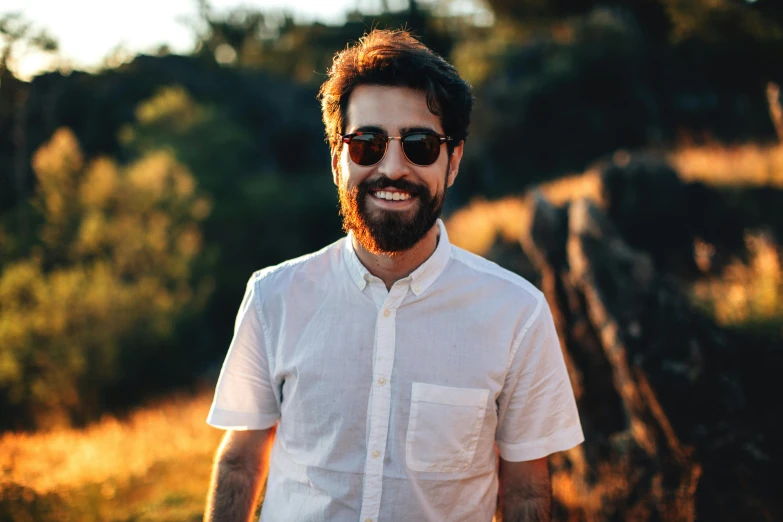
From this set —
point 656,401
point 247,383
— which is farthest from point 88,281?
point 247,383

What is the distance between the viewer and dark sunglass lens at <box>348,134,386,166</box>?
2.09m

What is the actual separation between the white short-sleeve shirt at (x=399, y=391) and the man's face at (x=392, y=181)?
144mm

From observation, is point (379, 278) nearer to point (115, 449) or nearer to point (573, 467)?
point (573, 467)

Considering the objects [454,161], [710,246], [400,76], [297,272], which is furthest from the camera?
[710,246]

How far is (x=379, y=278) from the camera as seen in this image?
6.98 ft

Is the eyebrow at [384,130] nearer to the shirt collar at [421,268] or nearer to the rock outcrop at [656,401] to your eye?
the shirt collar at [421,268]

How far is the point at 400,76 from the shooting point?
2082 mm

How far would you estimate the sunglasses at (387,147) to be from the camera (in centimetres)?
208

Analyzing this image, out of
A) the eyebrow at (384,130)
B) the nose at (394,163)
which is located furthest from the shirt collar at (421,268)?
the eyebrow at (384,130)

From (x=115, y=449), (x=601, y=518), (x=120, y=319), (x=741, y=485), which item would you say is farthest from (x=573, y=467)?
(x=120, y=319)

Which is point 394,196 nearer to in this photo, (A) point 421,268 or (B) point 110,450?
(A) point 421,268

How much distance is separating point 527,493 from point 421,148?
1.26 meters

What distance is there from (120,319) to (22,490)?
1390 cm

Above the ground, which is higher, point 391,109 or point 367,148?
point 391,109
